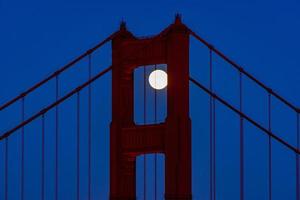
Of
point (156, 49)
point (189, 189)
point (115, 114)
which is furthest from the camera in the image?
point (115, 114)

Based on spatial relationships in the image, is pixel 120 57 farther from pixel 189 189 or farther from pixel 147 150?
pixel 189 189

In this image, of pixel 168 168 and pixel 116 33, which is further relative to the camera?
pixel 116 33

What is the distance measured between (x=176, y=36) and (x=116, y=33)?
66.8 inches

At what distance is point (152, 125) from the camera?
14039mm

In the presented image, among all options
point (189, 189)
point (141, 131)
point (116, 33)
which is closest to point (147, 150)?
point (141, 131)

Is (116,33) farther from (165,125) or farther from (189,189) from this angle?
(189,189)

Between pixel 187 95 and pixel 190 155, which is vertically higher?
pixel 187 95

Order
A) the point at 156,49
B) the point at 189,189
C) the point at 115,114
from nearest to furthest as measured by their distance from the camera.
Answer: the point at 189,189 < the point at 156,49 < the point at 115,114

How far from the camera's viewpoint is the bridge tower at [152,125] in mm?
13438

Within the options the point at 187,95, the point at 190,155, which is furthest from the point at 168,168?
the point at 187,95

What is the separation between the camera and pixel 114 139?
583 inches

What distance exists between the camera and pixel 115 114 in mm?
15195

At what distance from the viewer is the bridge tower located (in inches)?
529

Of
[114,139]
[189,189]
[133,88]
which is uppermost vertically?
[133,88]
